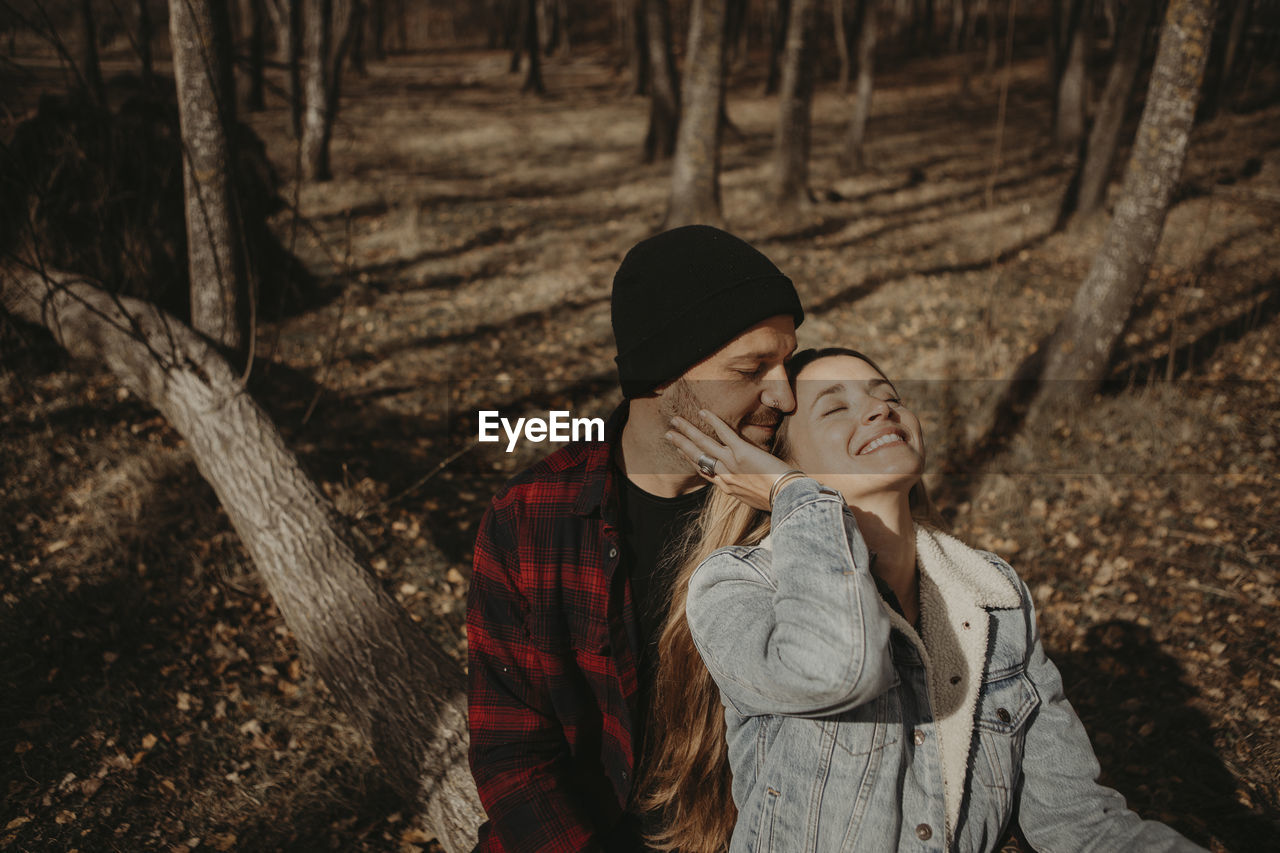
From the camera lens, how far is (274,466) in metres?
4.48

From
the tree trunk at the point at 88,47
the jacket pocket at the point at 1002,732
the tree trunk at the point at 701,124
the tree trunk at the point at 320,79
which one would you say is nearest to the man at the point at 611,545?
the jacket pocket at the point at 1002,732

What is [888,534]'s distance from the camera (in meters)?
2.03

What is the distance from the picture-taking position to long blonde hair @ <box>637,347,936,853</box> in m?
2.15

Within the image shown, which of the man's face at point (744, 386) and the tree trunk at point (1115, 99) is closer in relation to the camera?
the man's face at point (744, 386)

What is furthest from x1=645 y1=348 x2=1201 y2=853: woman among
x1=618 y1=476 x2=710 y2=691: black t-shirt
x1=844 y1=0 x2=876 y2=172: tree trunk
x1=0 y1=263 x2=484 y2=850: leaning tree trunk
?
x1=844 y1=0 x2=876 y2=172: tree trunk

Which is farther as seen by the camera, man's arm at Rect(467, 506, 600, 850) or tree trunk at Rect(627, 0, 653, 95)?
tree trunk at Rect(627, 0, 653, 95)

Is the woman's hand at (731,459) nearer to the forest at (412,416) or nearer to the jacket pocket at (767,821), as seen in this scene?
the jacket pocket at (767,821)

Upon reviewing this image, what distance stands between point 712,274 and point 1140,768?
3.42 m

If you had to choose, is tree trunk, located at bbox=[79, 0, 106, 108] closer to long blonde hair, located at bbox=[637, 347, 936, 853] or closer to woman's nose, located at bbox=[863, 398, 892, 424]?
long blonde hair, located at bbox=[637, 347, 936, 853]

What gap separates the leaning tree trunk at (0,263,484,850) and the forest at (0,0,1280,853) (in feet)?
0.07

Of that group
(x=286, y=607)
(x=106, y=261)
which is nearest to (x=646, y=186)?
(x=106, y=261)

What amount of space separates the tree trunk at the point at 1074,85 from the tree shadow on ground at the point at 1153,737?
13079 millimetres

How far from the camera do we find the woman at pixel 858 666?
5.41 feet

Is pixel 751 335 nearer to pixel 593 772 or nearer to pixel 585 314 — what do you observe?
pixel 593 772
